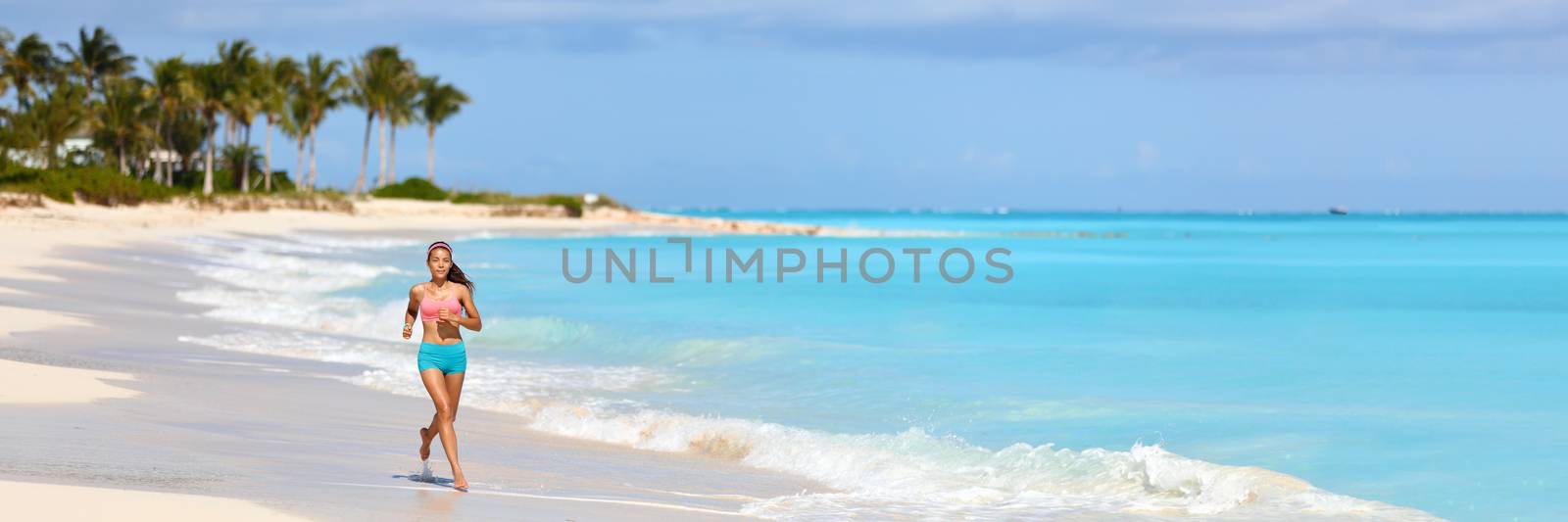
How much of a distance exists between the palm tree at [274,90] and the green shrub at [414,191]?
24.1 feet

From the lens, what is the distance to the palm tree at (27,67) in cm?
6638

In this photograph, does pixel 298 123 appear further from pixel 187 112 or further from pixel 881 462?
pixel 881 462

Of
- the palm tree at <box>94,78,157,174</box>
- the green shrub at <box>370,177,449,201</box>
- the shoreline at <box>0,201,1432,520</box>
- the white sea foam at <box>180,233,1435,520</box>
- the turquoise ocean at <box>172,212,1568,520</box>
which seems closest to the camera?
the shoreline at <box>0,201,1432,520</box>

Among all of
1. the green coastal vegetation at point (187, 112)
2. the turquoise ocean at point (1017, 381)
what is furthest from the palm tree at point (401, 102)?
the turquoise ocean at point (1017, 381)

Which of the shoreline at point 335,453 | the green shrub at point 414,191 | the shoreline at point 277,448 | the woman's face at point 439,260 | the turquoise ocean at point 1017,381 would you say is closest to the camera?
the shoreline at point 277,448

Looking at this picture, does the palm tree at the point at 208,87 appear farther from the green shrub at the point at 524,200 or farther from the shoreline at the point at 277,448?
the shoreline at the point at 277,448

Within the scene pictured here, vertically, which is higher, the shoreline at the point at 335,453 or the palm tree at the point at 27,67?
the palm tree at the point at 27,67

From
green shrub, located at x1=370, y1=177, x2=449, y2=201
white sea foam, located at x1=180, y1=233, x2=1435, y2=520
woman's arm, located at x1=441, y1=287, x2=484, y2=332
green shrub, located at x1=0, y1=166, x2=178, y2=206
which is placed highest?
green shrub, located at x1=370, y1=177, x2=449, y2=201

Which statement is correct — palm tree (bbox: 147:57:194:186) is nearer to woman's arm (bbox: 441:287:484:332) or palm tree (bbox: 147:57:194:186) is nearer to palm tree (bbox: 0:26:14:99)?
palm tree (bbox: 0:26:14:99)

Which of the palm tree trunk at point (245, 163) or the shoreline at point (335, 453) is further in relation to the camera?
the palm tree trunk at point (245, 163)

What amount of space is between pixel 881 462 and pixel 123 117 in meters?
62.3

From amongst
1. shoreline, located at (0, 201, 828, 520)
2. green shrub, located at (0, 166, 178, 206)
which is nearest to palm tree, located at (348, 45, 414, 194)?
green shrub, located at (0, 166, 178, 206)

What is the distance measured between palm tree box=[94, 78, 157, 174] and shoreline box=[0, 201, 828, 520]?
5189 cm

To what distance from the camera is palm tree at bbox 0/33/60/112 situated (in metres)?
66.4
